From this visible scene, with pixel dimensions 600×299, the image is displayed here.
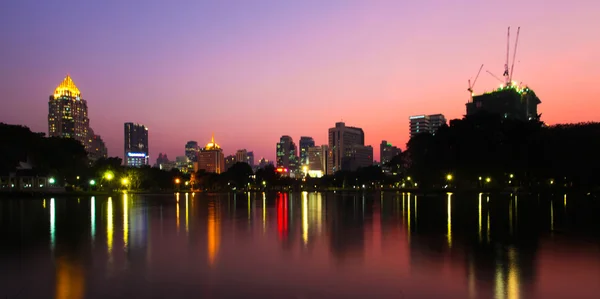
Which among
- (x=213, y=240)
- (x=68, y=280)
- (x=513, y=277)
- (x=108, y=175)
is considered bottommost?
(x=213, y=240)

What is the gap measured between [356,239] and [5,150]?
72.6 m

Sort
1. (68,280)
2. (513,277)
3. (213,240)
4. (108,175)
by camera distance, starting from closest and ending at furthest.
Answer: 1. (68,280)
2. (513,277)
3. (213,240)
4. (108,175)

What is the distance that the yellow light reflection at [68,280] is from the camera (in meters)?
9.35

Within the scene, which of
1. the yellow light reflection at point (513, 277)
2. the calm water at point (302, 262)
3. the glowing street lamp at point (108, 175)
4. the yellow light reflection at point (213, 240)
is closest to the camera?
the yellow light reflection at point (513, 277)

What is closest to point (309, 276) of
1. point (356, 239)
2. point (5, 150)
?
point (356, 239)

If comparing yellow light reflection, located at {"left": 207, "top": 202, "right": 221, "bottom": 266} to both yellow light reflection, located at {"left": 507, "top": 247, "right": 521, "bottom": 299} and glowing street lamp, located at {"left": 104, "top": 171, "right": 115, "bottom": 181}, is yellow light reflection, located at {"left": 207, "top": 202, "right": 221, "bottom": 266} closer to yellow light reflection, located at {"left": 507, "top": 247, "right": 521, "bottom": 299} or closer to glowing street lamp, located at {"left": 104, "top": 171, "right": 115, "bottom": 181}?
yellow light reflection, located at {"left": 507, "top": 247, "right": 521, "bottom": 299}

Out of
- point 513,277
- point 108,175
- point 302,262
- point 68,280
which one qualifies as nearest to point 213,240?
point 302,262

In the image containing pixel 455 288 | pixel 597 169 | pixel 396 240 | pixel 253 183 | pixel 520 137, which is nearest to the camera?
pixel 455 288

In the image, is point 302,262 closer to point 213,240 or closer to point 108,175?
point 213,240

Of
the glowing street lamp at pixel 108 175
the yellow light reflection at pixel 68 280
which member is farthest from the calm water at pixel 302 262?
the glowing street lamp at pixel 108 175

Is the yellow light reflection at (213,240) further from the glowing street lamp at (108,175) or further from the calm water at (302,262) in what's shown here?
the glowing street lamp at (108,175)

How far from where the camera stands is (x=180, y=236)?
1847 centimetres

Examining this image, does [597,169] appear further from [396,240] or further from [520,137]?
[396,240]

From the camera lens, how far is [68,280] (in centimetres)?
1055
